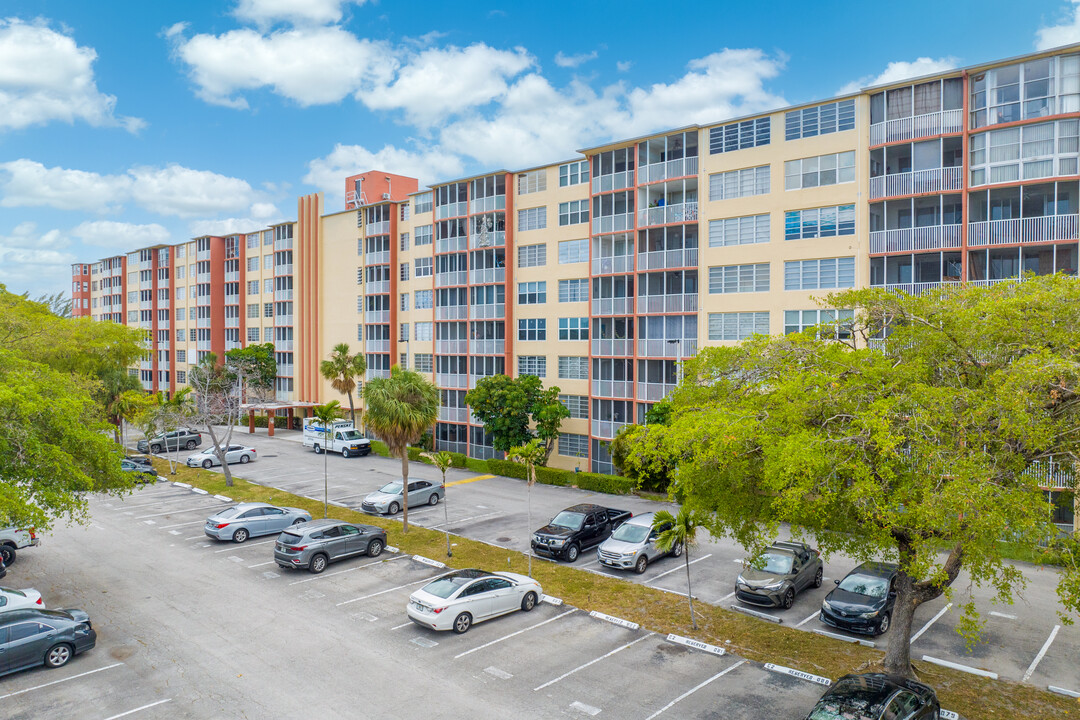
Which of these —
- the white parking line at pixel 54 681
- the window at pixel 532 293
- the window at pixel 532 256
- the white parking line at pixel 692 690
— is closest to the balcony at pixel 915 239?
the window at pixel 532 293

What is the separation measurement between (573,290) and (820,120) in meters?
17.8

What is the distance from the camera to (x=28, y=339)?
34938 millimetres

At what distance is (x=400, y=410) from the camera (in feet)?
96.5

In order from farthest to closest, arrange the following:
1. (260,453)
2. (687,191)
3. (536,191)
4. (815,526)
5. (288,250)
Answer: (288,250) → (260,453) → (536,191) → (687,191) → (815,526)

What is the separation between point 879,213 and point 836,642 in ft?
74.7

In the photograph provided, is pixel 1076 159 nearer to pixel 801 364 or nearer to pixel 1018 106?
pixel 1018 106

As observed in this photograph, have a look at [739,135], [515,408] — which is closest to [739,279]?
[739,135]

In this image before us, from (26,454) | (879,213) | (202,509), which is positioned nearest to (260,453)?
(202,509)

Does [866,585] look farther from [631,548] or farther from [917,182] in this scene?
→ [917,182]

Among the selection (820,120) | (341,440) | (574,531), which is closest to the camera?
(574,531)

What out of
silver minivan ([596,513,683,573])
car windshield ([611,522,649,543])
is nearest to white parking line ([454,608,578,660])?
silver minivan ([596,513,683,573])

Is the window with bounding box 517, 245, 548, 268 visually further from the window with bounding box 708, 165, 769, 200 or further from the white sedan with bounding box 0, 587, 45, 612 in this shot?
the white sedan with bounding box 0, 587, 45, 612

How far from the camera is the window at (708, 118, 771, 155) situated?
37469mm

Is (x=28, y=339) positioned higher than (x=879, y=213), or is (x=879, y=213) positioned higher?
(x=879, y=213)
